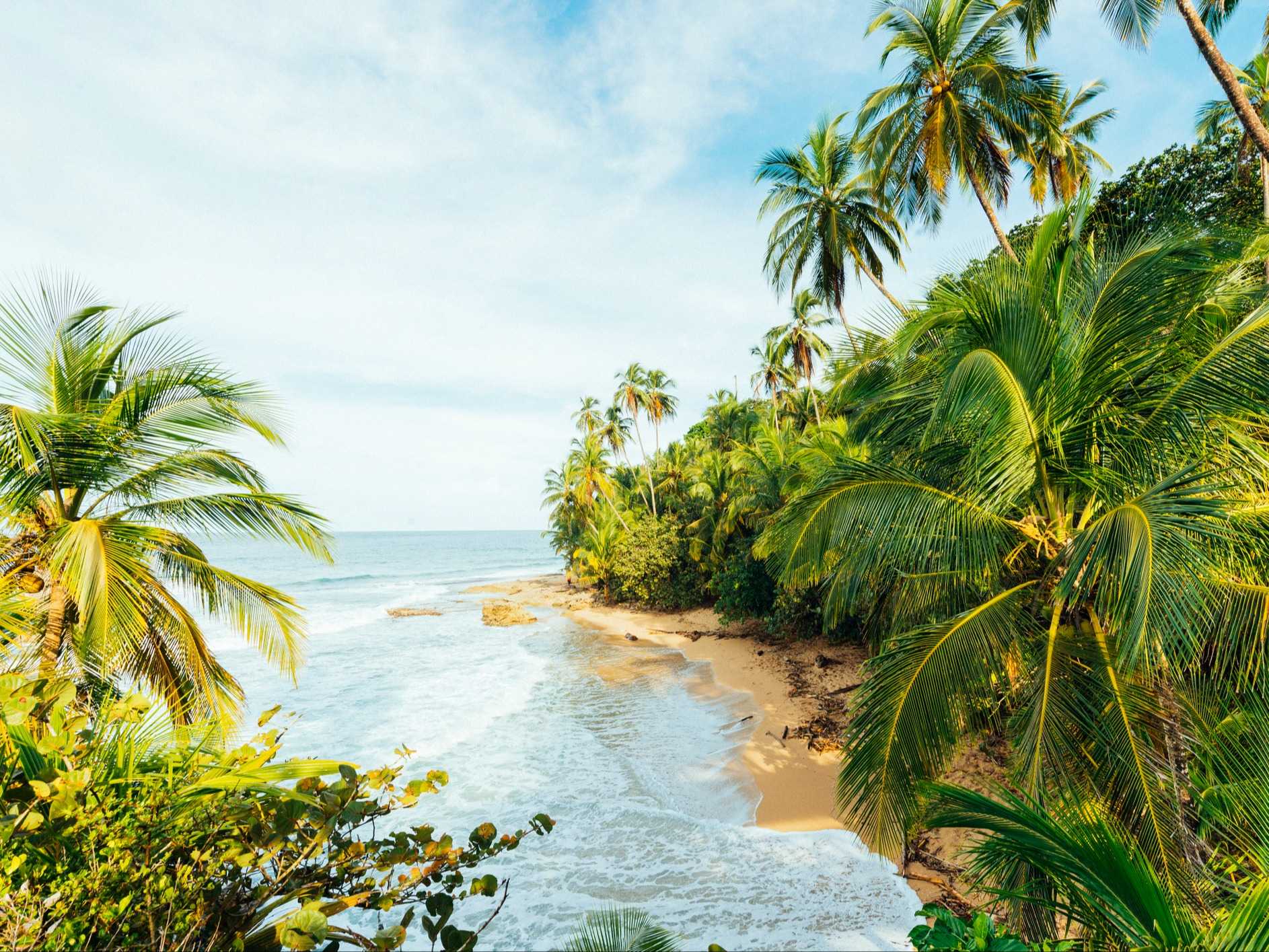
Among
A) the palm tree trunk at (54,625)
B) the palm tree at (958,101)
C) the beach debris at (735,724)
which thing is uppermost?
the palm tree at (958,101)

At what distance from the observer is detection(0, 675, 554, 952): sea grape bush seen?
1598 mm

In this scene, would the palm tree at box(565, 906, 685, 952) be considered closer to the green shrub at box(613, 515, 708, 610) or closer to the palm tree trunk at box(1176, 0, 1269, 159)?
the palm tree trunk at box(1176, 0, 1269, 159)

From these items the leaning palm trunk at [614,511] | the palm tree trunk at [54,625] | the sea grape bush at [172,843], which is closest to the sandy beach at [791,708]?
the sea grape bush at [172,843]

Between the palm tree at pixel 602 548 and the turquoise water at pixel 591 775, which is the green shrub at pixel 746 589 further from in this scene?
the palm tree at pixel 602 548

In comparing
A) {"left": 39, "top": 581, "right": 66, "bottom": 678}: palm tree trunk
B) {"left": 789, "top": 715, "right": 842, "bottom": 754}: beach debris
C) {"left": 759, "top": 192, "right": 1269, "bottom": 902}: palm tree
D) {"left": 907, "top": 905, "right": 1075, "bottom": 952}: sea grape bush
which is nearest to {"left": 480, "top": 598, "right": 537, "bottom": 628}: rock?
{"left": 789, "top": 715, "right": 842, "bottom": 754}: beach debris

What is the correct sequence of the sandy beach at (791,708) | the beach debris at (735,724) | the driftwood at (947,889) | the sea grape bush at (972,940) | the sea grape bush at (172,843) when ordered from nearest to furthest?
the sea grape bush at (172,843) → the sea grape bush at (972,940) → the driftwood at (947,889) → the sandy beach at (791,708) → the beach debris at (735,724)

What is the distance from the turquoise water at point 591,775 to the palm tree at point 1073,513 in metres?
2.69

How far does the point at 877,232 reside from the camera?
15.6 meters

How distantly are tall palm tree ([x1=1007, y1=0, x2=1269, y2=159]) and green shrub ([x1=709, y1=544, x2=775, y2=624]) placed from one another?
1372 centimetres

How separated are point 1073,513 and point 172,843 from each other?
576 centimetres

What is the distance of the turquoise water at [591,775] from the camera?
593 centimetres

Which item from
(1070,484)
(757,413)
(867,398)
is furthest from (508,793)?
(757,413)

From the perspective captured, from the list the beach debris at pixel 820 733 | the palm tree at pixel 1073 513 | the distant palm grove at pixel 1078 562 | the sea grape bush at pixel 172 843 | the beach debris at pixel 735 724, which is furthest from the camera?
the beach debris at pixel 735 724

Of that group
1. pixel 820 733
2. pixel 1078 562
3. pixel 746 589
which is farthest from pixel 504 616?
pixel 1078 562
